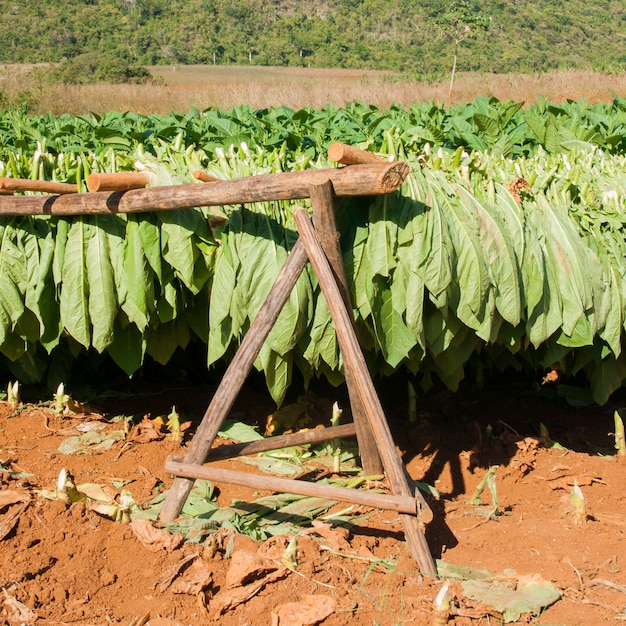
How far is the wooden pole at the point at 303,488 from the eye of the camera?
2.99 meters

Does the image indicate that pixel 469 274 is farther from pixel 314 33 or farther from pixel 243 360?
pixel 314 33

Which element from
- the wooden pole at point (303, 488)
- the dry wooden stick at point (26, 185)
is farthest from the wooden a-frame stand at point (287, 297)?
the dry wooden stick at point (26, 185)

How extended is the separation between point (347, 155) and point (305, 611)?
1.67 metres

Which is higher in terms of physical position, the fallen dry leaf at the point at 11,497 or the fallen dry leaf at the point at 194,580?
the fallen dry leaf at the point at 194,580

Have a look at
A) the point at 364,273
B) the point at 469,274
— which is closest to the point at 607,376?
the point at 469,274

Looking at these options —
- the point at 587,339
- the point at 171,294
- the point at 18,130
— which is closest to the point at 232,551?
the point at 171,294

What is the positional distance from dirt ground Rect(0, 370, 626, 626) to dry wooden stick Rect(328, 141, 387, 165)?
1445mm

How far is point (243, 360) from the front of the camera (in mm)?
3223

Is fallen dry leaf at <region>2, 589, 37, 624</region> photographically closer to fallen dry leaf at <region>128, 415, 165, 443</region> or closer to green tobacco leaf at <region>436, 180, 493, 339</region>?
fallen dry leaf at <region>128, 415, 165, 443</region>

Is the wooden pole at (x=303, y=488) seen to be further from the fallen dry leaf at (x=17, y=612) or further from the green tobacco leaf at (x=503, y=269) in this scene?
the green tobacco leaf at (x=503, y=269)

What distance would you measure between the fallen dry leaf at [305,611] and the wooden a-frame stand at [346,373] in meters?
0.43

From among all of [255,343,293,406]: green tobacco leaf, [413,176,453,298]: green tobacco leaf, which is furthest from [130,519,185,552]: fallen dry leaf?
[413,176,453,298]: green tobacco leaf

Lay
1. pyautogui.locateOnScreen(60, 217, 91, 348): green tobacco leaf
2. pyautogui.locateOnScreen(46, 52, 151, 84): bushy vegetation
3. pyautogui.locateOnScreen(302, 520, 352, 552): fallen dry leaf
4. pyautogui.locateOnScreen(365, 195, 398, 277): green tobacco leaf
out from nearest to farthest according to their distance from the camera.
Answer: pyautogui.locateOnScreen(302, 520, 352, 552): fallen dry leaf, pyautogui.locateOnScreen(365, 195, 398, 277): green tobacco leaf, pyautogui.locateOnScreen(60, 217, 91, 348): green tobacco leaf, pyautogui.locateOnScreen(46, 52, 151, 84): bushy vegetation

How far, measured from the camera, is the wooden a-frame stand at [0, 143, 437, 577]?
306 cm
